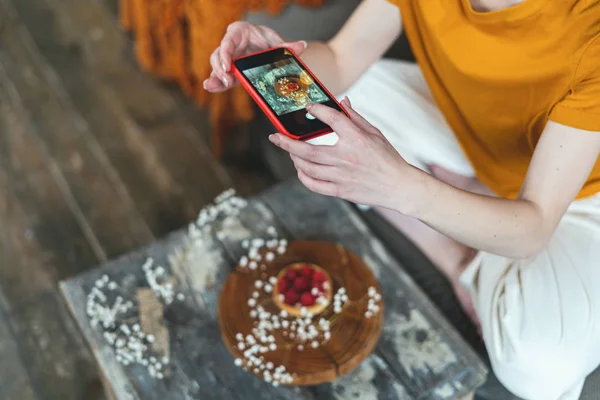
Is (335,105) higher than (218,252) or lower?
higher

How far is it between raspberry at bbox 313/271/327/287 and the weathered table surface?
0.32 feet

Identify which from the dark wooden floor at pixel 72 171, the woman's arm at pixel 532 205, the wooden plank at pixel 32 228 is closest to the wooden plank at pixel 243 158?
the dark wooden floor at pixel 72 171

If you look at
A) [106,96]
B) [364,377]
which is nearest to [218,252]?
[364,377]

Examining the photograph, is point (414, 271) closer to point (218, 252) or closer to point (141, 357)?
point (218, 252)

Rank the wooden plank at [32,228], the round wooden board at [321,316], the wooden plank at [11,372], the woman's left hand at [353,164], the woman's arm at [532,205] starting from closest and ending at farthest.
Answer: the woman's left hand at [353,164] < the woman's arm at [532,205] < the round wooden board at [321,316] < the wooden plank at [11,372] < the wooden plank at [32,228]

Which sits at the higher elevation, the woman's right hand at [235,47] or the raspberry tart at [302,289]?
the woman's right hand at [235,47]

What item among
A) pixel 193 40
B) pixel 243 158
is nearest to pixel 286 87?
pixel 193 40

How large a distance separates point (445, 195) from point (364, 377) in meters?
0.31

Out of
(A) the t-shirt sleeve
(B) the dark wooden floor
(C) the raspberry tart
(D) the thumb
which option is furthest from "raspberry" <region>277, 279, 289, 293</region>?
(B) the dark wooden floor

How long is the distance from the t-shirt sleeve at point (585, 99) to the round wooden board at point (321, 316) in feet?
1.23

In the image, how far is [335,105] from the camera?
2.39ft

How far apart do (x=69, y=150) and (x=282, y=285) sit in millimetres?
981

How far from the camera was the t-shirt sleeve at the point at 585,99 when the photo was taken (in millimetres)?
765

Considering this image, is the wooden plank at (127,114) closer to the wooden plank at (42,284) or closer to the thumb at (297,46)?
the wooden plank at (42,284)
